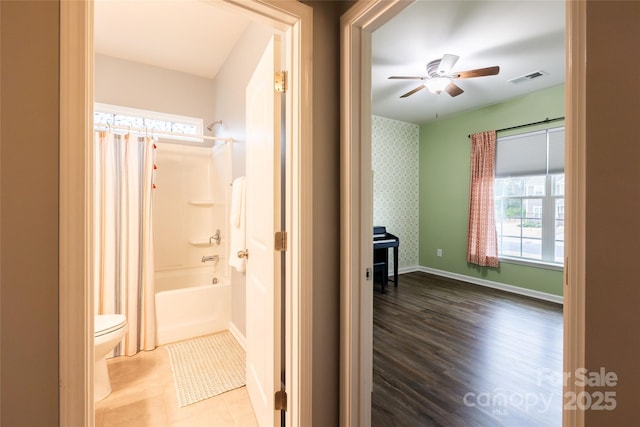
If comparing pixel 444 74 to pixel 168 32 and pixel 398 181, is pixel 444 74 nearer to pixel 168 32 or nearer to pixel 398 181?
pixel 398 181

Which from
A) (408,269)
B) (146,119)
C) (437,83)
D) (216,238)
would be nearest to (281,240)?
(216,238)

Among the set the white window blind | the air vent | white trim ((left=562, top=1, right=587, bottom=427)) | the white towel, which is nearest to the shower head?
the white towel

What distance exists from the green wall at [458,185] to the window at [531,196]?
0.65 ft

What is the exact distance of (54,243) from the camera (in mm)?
759

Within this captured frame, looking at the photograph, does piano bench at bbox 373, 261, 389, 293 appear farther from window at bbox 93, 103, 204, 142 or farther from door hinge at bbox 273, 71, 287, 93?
door hinge at bbox 273, 71, 287, 93

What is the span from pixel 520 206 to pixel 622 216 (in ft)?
13.6

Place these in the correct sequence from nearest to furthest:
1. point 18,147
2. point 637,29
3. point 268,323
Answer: point 637,29 < point 18,147 < point 268,323

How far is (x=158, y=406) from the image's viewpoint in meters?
1.68

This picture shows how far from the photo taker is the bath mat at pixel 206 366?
5.97 feet

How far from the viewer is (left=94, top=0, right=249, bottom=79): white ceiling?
2.27m

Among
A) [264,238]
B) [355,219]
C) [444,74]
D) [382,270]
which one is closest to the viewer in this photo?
[355,219]

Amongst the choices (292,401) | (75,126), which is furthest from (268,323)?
(75,126)

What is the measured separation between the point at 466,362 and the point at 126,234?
2965 millimetres

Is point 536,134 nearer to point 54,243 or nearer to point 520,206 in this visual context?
point 520,206
